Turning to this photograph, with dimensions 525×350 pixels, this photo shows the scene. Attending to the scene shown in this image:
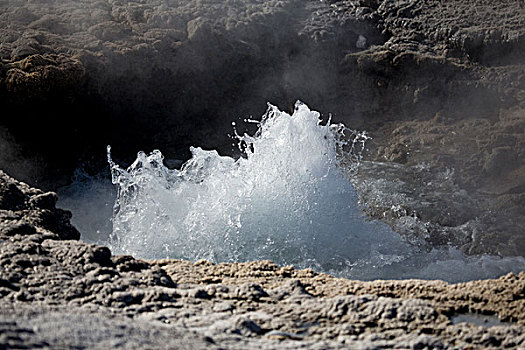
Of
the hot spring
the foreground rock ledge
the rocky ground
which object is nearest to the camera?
the foreground rock ledge

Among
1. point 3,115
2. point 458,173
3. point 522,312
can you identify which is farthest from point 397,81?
point 522,312

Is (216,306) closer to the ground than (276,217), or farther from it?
closer to the ground

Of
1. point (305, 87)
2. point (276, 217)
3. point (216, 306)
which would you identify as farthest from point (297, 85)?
point (216, 306)

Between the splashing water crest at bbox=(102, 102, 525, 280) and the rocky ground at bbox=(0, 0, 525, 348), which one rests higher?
the rocky ground at bbox=(0, 0, 525, 348)

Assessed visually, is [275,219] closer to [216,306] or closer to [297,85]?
[216,306]

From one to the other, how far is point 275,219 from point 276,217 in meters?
0.02

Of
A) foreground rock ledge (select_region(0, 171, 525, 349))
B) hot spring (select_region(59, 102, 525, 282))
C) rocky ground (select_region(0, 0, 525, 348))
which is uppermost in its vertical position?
rocky ground (select_region(0, 0, 525, 348))

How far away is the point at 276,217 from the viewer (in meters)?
3.78

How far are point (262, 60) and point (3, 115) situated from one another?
229 cm

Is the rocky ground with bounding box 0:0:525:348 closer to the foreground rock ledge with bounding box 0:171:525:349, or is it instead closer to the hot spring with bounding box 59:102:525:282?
the hot spring with bounding box 59:102:525:282

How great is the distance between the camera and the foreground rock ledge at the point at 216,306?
4.78 feet

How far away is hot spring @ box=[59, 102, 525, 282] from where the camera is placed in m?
3.60

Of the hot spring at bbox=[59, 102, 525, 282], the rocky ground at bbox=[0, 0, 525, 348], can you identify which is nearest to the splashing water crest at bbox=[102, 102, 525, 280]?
the hot spring at bbox=[59, 102, 525, 282]

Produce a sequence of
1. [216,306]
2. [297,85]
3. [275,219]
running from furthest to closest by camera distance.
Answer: [297,85] < [275,219] < [216,306]
